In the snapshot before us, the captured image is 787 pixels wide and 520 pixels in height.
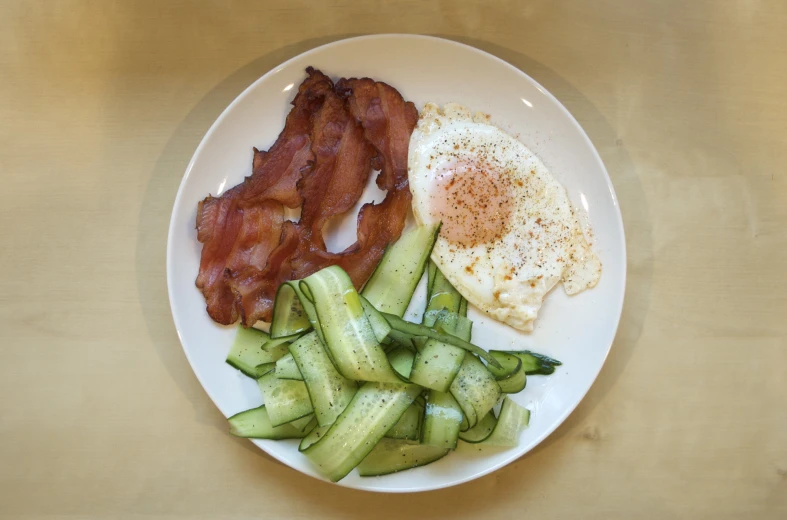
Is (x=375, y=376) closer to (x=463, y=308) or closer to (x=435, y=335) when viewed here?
(x=435, y=335)

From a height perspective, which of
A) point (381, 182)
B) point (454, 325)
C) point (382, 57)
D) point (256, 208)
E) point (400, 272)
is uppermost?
point (382, 57)

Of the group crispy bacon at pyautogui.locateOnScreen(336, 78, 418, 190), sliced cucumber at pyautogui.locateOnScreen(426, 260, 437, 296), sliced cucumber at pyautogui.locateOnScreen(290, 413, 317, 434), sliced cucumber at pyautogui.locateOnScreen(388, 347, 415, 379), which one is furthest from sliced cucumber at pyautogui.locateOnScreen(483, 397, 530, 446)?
crispy bacon at pyautogui.locateOnScreen(336, 78, 418, 190)

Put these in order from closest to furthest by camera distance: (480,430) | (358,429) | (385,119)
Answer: (358,429) → (480,430) → (385,119)

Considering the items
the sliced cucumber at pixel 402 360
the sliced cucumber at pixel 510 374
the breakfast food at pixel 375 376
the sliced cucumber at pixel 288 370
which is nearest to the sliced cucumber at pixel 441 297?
the breakfast food at pixel 375 376

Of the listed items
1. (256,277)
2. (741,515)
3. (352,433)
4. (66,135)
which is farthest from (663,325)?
(66,135)

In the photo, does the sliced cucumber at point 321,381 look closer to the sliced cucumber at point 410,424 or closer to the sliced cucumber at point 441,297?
the sliced cucumber at point 410,424

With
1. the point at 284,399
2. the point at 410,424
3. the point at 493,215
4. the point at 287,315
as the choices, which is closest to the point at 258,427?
the point at 284,399

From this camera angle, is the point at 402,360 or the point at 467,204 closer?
the point at 402,360
